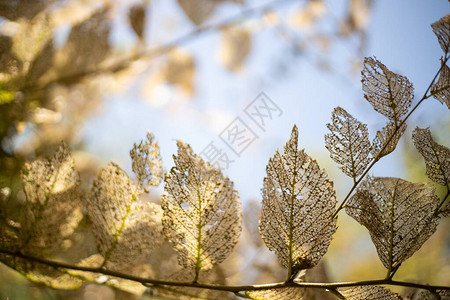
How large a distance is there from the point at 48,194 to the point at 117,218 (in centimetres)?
3

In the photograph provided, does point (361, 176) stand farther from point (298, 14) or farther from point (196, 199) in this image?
point (298, 14)

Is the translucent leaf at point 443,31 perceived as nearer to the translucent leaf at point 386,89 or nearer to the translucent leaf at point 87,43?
the translucent leaf at point 386,89

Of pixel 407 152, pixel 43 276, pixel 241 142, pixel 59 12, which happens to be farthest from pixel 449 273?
pixel 59 12

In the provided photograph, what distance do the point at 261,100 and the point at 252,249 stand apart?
14cm

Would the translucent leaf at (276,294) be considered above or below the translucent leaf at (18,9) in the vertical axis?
below

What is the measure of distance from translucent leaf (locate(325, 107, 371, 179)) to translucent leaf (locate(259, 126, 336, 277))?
0.04 feet

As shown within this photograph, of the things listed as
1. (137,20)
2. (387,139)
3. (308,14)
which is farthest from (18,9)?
(308,14)

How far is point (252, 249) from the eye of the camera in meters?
0.24

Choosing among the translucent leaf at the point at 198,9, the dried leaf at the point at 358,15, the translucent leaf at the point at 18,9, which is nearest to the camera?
the translucent leaf at the point at 18,9

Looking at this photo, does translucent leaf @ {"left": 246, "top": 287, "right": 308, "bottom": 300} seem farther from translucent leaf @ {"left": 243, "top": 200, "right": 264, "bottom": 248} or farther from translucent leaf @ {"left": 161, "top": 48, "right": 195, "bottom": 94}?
translucent leaf @ {"left": 161, "top": 48, "right": 195, "bottom": 94}

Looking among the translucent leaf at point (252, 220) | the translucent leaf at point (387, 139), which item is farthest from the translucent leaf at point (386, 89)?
the translucent leaf at point (252, 220)

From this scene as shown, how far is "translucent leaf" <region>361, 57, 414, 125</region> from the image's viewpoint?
0.13 m

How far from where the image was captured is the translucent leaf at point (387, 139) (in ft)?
0.41

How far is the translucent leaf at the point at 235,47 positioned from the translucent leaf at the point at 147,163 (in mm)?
403
